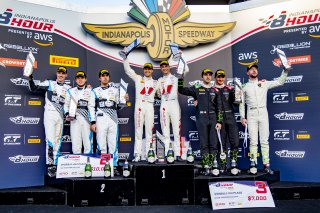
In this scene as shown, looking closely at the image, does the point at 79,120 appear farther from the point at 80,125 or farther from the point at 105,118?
the point at 105,118

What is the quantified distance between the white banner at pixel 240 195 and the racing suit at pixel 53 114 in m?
2.90

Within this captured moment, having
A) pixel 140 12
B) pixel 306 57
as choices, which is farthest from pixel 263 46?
pixel 140 12

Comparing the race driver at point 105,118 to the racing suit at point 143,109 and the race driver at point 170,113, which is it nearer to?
the racing suit at point 143,109

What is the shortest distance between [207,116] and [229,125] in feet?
1.44

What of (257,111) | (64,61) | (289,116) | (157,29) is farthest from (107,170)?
(289,116)

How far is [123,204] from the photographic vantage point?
4785 mm

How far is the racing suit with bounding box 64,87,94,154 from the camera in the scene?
5.66 m

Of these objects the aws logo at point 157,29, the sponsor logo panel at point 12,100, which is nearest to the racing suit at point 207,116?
the aws logo at point 157,29

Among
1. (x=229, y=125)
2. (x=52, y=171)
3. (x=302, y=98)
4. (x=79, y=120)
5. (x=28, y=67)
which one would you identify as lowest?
(x=52, y=171)

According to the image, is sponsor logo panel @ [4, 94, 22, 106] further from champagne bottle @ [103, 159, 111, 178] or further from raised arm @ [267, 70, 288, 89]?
raised arm @ [267, 70, 288, 89]

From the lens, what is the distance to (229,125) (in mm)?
5637

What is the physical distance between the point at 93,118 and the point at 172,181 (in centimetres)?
186

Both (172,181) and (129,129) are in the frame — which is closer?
(172,181)

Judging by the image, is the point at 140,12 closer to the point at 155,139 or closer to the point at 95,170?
the point at 155,139
